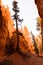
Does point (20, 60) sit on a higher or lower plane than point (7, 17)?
lower

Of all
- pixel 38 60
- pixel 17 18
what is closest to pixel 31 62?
pixel 38 60

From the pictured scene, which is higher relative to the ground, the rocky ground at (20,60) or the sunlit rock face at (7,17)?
the sunlit rock face at (7,17)

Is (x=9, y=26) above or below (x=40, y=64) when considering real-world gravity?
above

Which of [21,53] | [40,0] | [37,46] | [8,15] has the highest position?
[40,0]

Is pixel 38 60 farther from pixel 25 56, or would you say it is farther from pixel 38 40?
pixel 38 40

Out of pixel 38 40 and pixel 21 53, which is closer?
pixel 21 53

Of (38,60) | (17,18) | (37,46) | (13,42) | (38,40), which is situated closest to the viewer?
(38,60)

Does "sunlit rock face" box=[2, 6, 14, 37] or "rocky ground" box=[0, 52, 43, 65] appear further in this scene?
"sunlit rock face" box=[2, 6, 14, 37]

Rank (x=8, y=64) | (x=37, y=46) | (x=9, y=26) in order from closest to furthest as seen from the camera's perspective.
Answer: (x=8, y=64)
(x=9, y=26)
(x=37, y=46)

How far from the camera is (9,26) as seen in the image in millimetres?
36344

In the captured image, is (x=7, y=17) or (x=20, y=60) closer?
(x=20, y=60)

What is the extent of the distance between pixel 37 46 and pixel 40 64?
17.5 m

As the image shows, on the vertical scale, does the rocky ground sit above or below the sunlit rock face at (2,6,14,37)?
below

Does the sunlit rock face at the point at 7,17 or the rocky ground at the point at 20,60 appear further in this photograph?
the sunlit rock face at the point at 7,17
